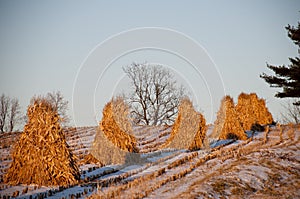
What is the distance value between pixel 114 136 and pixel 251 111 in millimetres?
16770

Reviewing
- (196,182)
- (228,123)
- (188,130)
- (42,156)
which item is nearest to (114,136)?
(42,156)

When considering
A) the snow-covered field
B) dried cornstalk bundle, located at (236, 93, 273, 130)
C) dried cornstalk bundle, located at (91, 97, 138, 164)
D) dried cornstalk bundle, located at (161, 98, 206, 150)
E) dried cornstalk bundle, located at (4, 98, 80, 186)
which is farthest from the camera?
dried cornstalk bundle, located at (236, 93, 273, 130)

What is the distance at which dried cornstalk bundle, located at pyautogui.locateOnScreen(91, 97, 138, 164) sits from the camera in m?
10.1

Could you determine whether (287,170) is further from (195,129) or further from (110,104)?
(110,104)

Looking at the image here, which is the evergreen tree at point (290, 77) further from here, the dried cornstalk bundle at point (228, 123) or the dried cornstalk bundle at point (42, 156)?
the dried cornstalk bundle at point (42, 156)

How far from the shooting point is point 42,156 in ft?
23.5

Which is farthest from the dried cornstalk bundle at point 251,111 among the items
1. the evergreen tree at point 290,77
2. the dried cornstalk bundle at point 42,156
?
the dried cornstalk bundle at point 42,156

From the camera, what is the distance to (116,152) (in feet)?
33.3

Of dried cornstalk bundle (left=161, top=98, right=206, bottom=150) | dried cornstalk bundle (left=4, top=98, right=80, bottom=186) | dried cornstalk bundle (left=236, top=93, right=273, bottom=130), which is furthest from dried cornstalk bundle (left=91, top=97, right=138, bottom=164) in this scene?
dried cornstalk bundle (left=236, top=93, right=273, bottom=130)

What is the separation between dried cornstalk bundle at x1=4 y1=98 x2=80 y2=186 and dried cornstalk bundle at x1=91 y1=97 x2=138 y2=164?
269 centimetres

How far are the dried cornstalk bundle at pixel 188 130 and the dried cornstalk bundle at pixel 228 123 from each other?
3.54 m

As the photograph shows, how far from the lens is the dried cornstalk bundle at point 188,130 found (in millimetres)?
13195

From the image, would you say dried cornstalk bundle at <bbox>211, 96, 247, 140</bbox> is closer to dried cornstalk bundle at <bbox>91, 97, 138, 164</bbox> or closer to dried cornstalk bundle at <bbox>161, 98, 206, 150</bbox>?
dried cornstalk bundle at <bbox>161, 98, 206, 150</bbox>

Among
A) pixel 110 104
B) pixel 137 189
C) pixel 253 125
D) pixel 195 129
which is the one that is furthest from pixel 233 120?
pixel 137 189
